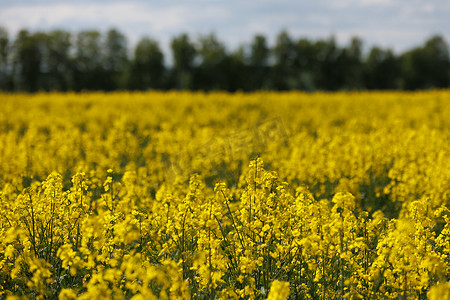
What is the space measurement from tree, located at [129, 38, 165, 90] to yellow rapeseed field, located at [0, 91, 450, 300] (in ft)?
123

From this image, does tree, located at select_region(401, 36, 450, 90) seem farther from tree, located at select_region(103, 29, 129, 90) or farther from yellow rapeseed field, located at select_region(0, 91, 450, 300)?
yellow rapeseed field, located at select_region(0, 91, 450, 300)

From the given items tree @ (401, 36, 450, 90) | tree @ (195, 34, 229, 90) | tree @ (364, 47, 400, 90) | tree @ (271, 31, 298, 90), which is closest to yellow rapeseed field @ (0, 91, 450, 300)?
tree @ (195, 34, 229, 90)

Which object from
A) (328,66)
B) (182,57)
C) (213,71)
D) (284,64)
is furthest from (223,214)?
(328,66)

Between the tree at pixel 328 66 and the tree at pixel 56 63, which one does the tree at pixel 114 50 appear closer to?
the tree at pixel 56 63

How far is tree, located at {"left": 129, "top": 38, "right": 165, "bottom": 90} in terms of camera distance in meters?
52.6

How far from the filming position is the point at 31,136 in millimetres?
9992

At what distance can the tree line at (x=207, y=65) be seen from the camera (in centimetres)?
5181

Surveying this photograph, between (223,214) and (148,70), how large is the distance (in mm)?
50119

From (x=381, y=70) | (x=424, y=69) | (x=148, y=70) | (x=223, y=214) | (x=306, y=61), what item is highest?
(x=306, y=61)

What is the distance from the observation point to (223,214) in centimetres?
507

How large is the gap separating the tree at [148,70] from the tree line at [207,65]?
12 cm

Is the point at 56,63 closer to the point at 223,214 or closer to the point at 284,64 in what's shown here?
the point at 284,64

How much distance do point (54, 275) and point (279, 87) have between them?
2031 inches

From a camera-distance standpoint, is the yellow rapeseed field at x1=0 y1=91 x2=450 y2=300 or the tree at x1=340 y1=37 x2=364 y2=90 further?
the tree at x1=340 y1=37 x2=364 y2=90
